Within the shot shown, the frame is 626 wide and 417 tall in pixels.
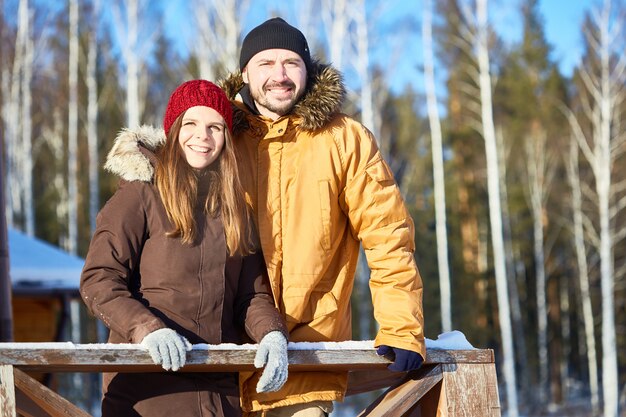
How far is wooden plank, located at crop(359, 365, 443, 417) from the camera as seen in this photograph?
101 inches

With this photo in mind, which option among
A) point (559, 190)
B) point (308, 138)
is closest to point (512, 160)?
point (559, 190)

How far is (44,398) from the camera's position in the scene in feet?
7.36

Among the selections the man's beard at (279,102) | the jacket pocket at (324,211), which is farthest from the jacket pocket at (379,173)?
the man's beard at (279,102)

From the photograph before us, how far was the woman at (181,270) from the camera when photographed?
2.42 metres

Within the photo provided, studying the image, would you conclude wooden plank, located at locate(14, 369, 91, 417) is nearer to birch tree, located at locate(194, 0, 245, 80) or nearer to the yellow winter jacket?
the yellow winter jacket

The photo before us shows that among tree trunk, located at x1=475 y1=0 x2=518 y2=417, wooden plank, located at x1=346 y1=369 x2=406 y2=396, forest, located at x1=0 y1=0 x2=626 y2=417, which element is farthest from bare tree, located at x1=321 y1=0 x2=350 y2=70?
wooden plank, located at x1=346 y1=369 x2=406 y2=396

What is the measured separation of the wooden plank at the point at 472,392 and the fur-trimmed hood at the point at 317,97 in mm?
873

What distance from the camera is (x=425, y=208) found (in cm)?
2502

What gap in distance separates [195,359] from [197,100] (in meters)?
0.81

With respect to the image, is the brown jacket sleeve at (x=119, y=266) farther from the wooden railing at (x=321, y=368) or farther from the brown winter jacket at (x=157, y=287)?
the wooden railing at (x=321, y=368)

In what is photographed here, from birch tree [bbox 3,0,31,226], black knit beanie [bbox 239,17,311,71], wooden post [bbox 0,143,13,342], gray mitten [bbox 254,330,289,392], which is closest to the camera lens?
gray mitten [bbox 254,330,289,392]

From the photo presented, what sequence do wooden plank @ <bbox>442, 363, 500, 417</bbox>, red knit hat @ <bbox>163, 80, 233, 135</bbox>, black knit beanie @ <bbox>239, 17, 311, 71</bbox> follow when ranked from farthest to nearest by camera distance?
black knit beanie @ <bbox>239, 17, 311, 71</bbox> < red knit hat @ <bbox>163, 80, 233, 135</bbox> < wooden plank @ <bbox>442, 363, 500, 417</bbox>

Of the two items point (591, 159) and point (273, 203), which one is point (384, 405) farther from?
point (591, 159)

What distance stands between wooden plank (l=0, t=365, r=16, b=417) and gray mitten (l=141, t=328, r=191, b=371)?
317 millimetres
